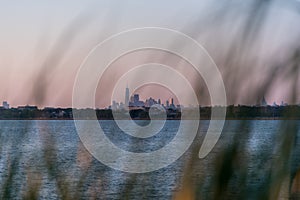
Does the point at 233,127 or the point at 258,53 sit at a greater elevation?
the point at 258,53

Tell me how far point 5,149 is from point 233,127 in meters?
0.61

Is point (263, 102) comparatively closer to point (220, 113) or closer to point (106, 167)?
point (220, 113)

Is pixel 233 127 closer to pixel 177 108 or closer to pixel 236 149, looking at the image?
pixel 236 149

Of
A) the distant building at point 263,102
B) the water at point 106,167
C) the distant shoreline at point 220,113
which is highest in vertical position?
the distant building at point 263,102

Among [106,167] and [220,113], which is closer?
[220,113]

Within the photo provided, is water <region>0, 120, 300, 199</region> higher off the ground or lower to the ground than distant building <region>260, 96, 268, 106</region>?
lower

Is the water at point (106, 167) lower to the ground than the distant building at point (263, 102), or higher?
lower

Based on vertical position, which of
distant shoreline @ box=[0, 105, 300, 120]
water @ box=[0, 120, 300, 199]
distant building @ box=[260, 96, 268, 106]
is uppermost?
distant building @ box=[260, 96, 268, 106]

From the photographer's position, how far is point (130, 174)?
805mm

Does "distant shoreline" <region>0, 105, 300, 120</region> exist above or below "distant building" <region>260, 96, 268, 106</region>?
below

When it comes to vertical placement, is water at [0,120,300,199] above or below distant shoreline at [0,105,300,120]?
below

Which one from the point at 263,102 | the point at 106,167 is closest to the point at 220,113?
the point at 263,102

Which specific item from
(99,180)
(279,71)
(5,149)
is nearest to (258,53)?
(279,71)

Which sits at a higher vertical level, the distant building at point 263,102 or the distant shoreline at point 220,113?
the distant building at point 263,102
